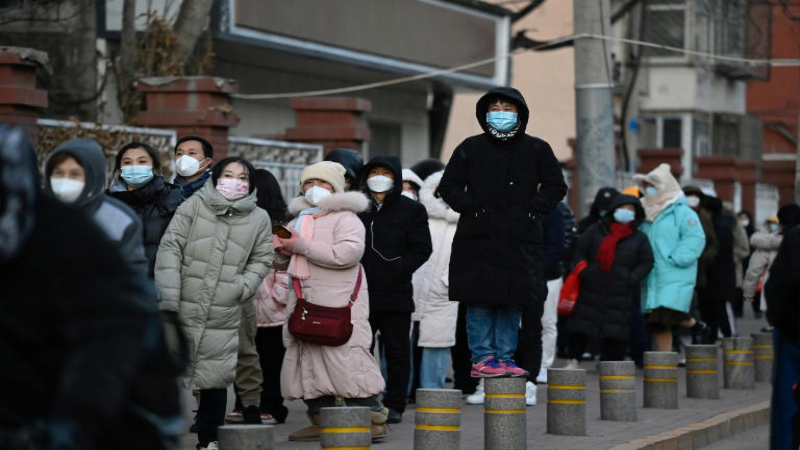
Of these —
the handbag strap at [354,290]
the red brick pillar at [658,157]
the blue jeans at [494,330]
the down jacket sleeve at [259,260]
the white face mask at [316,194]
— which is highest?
the red brick pillar at [658,157]

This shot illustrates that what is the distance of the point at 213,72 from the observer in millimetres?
21469

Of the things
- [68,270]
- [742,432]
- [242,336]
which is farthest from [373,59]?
[68,270]

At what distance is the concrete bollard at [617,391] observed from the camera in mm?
11453

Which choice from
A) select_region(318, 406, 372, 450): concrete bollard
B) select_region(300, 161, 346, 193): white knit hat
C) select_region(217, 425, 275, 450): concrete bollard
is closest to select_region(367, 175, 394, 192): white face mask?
select_region(300, 161, 346, 193): white knit hat

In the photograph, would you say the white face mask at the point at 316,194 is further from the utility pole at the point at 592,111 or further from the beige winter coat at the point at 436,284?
the utility pole at the point at 592,111

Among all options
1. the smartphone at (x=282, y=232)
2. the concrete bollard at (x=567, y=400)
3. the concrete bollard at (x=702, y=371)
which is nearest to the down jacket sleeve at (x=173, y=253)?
the smartphone at (x=282, y=232)

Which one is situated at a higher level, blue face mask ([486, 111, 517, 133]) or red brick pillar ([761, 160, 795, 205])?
red brick pillar ([761, 160, 795, 205])

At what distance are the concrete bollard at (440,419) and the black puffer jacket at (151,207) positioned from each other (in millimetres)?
1802

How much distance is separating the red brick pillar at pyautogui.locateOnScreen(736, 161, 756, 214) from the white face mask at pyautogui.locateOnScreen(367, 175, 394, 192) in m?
23.1

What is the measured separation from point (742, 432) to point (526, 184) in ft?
11.6

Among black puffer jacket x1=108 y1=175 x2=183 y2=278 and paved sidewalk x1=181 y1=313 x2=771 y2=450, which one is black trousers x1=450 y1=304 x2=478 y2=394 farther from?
black puffer jacket x1=108 y1=175 x2=183 y2=278

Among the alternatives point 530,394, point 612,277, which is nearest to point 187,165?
point 530,394

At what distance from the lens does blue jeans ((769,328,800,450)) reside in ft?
26.3

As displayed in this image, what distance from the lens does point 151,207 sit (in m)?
9.34
